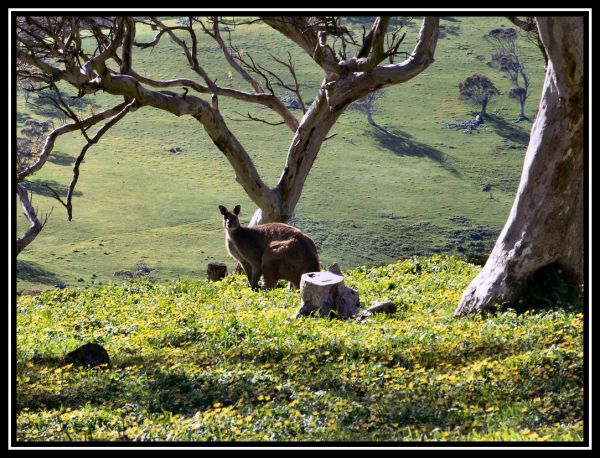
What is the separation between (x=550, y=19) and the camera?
13.0 metres

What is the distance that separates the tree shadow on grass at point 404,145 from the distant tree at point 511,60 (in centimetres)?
1483

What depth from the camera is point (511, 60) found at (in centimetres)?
10388

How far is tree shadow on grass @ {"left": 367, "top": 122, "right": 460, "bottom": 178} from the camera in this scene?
9000cm

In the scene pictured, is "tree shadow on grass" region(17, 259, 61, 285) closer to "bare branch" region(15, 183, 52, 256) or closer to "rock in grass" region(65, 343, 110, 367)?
"bare branch" region(15, 183, 52, 256)

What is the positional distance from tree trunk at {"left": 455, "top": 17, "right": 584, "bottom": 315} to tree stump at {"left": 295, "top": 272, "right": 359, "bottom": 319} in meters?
2.43

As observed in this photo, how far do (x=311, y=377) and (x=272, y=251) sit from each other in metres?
8.00

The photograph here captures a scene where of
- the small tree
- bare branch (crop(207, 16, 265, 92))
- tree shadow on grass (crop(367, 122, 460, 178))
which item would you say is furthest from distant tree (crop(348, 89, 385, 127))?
bare branch (crop(207, 16, 265, 92))

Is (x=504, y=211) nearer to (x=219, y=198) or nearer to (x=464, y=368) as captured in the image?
(x=219, y=198)

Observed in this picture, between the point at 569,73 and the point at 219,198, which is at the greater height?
the point at 569,73

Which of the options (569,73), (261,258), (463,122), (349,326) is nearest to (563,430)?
(349,326)

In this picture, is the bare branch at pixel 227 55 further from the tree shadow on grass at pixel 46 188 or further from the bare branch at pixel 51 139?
the tree shadow on grass at pixel 46 188

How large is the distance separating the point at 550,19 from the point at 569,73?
1.05 metres

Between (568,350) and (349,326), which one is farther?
(349,326)

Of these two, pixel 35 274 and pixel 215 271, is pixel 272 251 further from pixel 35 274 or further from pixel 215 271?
pixel 35 274
